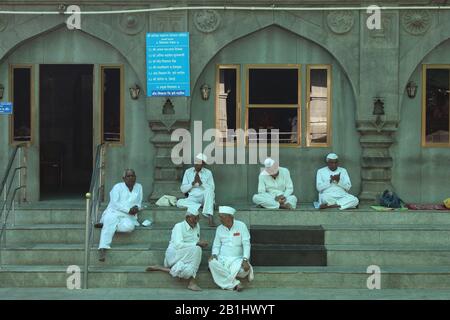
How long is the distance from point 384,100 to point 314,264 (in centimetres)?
324

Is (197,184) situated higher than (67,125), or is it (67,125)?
(67,125)

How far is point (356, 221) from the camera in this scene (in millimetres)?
11469

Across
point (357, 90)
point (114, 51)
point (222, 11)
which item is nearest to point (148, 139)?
point (114, 51)

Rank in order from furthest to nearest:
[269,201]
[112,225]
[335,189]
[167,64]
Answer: [167,64] < [335,189] < [269,201] < [112,225]

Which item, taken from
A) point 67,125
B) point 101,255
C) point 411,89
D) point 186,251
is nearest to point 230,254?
point 186,251

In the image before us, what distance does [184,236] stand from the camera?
10.3 meters

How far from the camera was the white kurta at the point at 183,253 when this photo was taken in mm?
10086

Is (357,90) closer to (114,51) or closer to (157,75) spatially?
(157,75)

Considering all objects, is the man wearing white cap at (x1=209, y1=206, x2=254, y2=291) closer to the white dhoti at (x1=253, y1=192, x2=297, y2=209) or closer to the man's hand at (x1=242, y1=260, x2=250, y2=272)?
the man's hand at (x1=242, y1=260, x2=250, y2=272)

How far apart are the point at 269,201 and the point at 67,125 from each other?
7.04m

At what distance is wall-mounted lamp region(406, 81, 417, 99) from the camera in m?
12.4

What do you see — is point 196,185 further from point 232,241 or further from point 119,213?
point 232,241

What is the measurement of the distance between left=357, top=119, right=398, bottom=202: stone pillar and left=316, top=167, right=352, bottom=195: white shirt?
403 mm

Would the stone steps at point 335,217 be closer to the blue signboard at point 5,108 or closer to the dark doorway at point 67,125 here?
the blue signboard at point 5,108
